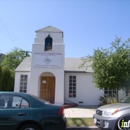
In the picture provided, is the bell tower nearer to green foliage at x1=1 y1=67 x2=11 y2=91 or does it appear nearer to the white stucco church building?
the white stucco church building

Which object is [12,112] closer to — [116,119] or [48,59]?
[116,119]

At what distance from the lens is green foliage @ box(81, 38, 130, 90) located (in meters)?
10.2

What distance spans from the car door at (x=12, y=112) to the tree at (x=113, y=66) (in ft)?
22.8

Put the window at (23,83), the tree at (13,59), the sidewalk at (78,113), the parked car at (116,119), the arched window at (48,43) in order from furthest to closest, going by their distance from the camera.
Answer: the tree at (13,59), the window at (23,83), the arched window at (48,43), the sidewalk at (78,113), the parked car at (116,119)

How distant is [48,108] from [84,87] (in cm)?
1067

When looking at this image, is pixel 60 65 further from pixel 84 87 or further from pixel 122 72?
pixel 122 72

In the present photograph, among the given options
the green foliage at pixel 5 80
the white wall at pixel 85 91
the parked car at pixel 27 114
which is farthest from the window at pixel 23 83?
the parked car at pixel 27 114

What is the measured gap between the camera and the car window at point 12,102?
483cm

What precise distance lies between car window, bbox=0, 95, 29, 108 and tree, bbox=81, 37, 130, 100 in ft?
22.6

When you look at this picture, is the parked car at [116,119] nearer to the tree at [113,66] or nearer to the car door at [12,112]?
the car door at [12,112]

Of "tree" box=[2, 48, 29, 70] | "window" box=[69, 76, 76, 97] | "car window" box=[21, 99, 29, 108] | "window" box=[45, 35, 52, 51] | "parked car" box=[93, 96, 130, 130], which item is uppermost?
"tree" box=[2, 48, 29, 70]

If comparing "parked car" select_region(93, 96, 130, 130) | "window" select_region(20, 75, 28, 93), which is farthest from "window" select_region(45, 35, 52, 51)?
"parked car" select_region(93, 96, 130, 130)

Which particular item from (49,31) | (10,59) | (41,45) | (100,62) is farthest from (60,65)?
(10,59)

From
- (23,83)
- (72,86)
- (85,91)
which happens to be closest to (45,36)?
(23,83)
